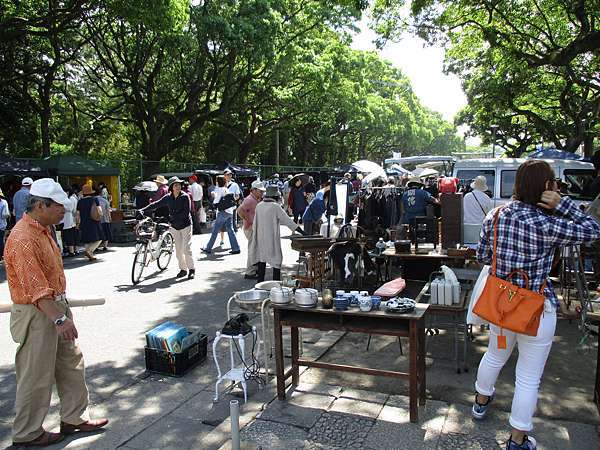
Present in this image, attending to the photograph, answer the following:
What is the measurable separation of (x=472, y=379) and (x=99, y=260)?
9.27 m

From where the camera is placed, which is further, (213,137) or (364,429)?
(213,137)

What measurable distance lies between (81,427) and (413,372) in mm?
2523

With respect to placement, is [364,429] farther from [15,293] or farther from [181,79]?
[181,79]

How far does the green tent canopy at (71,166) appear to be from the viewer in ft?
48.7

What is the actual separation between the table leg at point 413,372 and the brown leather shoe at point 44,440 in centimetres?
259

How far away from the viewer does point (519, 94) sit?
2350 cm

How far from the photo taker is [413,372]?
12.2 feet

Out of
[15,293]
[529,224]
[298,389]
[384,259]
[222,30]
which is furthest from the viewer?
[222,30]

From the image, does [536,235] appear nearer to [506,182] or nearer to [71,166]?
[506,182]

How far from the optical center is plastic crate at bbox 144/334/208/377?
4.87 metres

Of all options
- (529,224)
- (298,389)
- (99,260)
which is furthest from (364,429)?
(99,260)

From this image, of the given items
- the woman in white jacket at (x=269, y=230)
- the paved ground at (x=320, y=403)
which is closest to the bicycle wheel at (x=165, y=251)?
the woman in white jacket at (x=269, y=230)

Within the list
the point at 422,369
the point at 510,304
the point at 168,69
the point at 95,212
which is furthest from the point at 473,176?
the point at 168,69

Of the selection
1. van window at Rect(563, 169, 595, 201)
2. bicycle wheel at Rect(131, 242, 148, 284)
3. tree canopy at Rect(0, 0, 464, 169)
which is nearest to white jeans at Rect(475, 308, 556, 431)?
bicycle wheel at Rect(131, 242, 148, 284)
